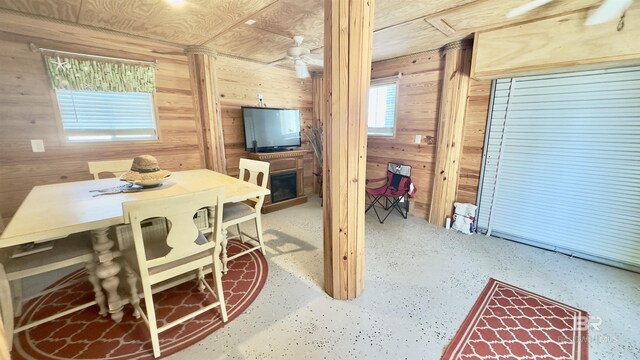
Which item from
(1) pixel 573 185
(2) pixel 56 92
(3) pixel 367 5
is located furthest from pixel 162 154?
(1) pixel 573 185

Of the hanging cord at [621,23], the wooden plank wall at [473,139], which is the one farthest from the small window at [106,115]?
the hanging cord at [621,23]

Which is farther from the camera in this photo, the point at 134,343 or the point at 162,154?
the point at 162,154

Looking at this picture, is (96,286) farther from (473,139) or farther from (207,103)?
(473,139)

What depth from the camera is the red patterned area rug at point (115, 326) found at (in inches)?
57.7

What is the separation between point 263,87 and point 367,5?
268 cm

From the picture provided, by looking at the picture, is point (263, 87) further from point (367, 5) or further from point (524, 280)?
point (524, 280)

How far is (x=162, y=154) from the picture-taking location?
308 cm

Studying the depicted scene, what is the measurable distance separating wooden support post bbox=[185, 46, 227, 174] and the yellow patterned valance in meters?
0.48

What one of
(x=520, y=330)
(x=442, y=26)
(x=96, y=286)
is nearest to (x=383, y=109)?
(x=442, y=26)

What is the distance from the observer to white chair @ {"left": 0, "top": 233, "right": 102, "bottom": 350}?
1.25 meters

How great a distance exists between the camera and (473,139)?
3018 millimetres

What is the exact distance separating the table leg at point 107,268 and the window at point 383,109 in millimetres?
3481

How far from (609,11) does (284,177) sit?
11.7 feet

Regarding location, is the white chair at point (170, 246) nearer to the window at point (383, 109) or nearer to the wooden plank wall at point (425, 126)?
the wooden plank wall at point (425, 126)
